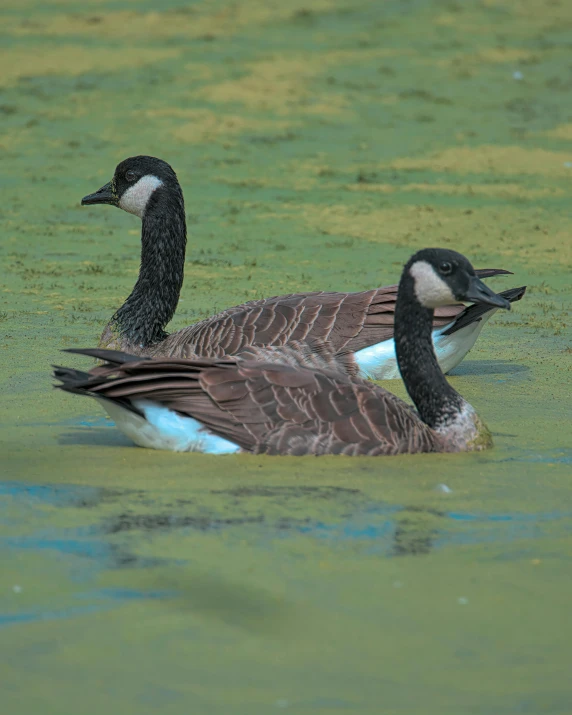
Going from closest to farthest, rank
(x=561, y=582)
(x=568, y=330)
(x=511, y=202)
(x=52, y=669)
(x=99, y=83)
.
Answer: (x=52, y=669), (x=561, y=582), (x=568, y=330), (x=511, y=202), (x=99, y=83)

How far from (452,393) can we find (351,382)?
0.51m

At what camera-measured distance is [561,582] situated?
4117mm

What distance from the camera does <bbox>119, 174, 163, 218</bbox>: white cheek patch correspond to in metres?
7.77

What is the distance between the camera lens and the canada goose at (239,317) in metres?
6.85

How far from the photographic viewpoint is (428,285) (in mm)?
5766

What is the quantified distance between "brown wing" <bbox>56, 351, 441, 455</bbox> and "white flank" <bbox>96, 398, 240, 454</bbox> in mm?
39

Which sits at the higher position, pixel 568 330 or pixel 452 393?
pixel 452 393

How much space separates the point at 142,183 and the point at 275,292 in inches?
69.7

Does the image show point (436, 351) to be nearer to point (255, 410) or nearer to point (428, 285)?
point (428, 285)

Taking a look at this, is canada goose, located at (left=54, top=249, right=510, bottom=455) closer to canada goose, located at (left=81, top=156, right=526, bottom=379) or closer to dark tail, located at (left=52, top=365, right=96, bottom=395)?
dark tail, located at (left=52, top=365, right=96, bottom=395)

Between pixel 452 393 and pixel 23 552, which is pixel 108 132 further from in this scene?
pixel 23 552

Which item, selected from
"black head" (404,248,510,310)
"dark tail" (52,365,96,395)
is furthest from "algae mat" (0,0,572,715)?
"black head" (404,248,510,310)

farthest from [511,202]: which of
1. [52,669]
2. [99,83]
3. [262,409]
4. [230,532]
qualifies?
[52,669]

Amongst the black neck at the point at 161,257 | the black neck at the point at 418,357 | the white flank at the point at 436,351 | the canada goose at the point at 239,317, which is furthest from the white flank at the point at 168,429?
the black neck at the point at 161,257
